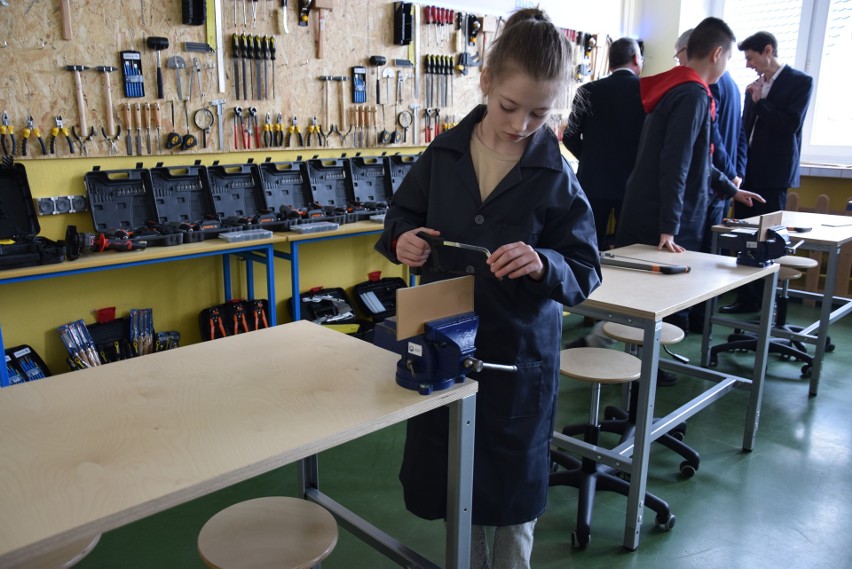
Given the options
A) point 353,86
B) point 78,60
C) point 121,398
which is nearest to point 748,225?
point 353,86

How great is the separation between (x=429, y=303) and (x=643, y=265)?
1.40 metres

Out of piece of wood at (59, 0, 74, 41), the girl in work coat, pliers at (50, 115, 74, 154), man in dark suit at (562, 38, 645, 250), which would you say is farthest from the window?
pliers at (50, 115, 74, 154)

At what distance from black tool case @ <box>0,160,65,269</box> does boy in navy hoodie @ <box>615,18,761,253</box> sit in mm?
2387

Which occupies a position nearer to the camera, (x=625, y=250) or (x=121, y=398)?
(x=121, y=398)

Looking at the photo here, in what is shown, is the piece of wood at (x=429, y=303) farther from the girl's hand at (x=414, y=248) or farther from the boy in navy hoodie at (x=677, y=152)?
the boy in navy hoodie at (x=677, y=152)

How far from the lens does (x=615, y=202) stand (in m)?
3.94

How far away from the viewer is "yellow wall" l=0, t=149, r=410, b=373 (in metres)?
2.99

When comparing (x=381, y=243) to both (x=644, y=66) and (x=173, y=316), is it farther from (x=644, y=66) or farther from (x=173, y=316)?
(x=644, y=66)

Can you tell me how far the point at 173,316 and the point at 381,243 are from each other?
7.84ft

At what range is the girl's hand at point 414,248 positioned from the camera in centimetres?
130

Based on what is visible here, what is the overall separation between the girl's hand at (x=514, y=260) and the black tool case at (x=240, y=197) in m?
2.32

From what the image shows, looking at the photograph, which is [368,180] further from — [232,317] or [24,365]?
[24,365]

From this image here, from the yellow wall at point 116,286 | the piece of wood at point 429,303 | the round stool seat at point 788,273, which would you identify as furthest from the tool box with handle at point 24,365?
the round stool seat at point 788,273

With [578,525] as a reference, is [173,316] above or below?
above
